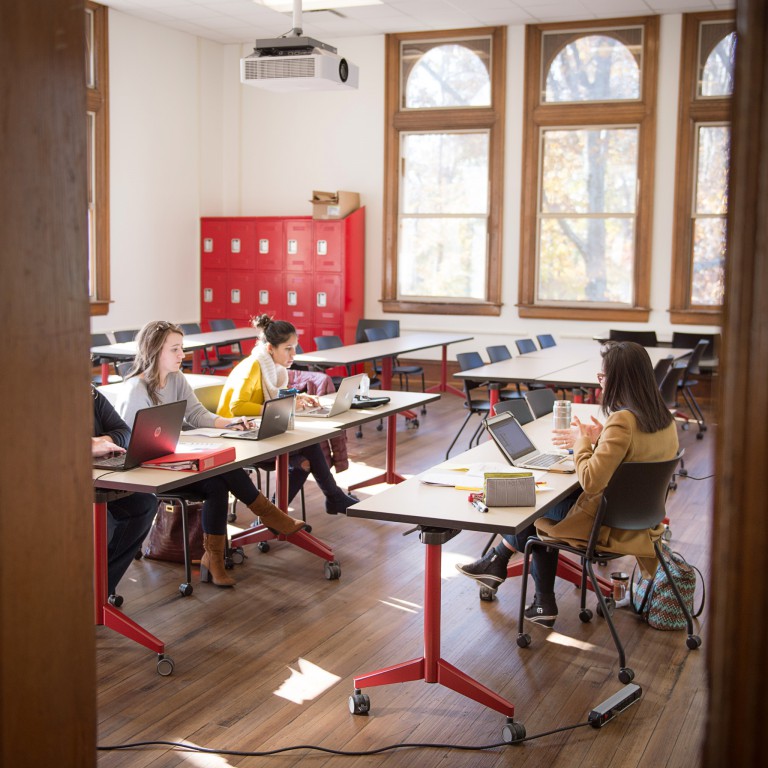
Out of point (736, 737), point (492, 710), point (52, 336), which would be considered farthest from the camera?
point (492, 710)

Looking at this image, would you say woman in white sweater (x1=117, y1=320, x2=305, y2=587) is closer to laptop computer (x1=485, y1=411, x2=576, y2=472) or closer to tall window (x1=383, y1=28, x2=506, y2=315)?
laptop computer (x1=485, y1=411, x2=576, y2=472)

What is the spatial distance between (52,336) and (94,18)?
32.4 feet

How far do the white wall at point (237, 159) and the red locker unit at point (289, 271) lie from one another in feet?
0.86

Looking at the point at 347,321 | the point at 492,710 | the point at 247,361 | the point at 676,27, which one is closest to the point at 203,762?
the point at 492,710

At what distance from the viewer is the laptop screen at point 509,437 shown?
4008mm

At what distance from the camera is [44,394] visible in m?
1.23

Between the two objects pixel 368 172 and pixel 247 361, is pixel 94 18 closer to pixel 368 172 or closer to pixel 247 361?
pixel 368 172

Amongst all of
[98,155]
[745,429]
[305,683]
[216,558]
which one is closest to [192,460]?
[216,558]

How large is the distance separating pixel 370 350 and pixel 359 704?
5.40 metres

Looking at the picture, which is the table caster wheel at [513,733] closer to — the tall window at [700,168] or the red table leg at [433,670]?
the red table leg at [433,670]

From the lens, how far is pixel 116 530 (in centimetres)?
418

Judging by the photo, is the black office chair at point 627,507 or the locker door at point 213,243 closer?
the black office chair at point 627,507

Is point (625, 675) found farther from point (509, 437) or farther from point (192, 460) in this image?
point (192, 460)

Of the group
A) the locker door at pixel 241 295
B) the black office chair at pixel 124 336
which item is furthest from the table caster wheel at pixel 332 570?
the locker door at pixel 241 295
